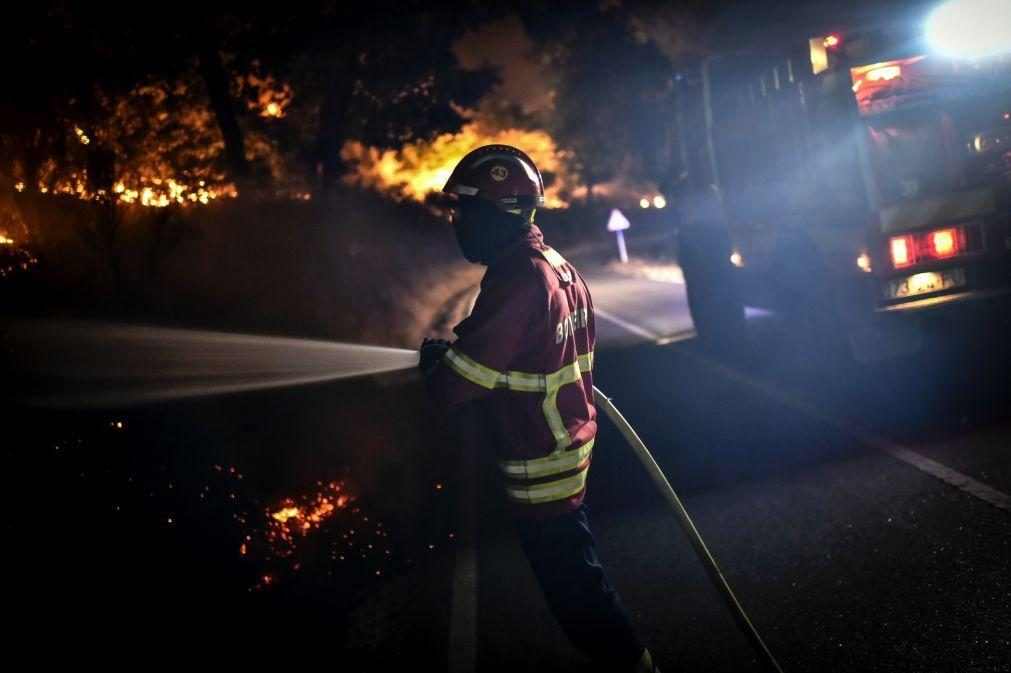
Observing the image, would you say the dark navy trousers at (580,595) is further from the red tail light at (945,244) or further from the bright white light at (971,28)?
the bright white light at (971,28)

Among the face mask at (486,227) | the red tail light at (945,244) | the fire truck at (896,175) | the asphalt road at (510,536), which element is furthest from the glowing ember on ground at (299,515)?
the red tail light at (945,244)

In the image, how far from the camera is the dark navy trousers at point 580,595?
2691 millimetres

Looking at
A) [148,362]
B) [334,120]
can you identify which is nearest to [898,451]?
[148,362]

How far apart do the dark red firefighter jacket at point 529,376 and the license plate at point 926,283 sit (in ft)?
15.0

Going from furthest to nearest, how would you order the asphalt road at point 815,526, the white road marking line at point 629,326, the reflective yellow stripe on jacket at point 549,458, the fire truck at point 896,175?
1. the white road marking line at point 629,326
2. the fire truck at point 896,175
3. the asphalt road at point 815,526
4. the reflective yellow stripe on jacket at point 549,458

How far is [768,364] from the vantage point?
8.68 metres

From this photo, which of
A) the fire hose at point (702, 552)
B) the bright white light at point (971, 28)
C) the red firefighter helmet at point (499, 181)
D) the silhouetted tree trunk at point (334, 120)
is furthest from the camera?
the silhouetted tree trunk at point (334, 120)

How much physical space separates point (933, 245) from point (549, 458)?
504 cm

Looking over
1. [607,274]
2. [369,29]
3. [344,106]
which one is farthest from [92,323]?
[607,274]

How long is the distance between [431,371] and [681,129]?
776cm

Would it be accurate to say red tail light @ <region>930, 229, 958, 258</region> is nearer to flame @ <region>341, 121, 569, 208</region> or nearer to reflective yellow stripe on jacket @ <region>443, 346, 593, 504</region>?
reflective yellow stripe on jacket @ <region>443, 346, 593, 504</region>

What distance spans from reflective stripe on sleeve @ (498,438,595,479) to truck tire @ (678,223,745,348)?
7053 mm

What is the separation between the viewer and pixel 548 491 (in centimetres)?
267

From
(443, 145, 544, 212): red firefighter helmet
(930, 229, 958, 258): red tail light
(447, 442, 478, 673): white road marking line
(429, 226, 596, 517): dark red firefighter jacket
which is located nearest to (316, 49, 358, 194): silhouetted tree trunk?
(930, 229, 958, 258): red tail light
